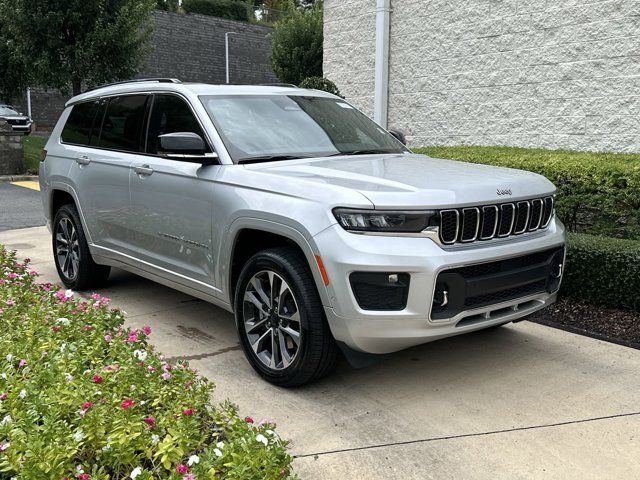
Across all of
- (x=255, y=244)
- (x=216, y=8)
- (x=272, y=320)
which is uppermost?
(x=216, y=8)

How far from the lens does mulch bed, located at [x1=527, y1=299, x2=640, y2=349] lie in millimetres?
4777

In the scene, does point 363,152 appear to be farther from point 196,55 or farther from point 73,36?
point 196,55

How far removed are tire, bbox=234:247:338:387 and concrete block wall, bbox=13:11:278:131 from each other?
108ft

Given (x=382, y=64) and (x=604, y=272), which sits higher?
(x=382, y=64)

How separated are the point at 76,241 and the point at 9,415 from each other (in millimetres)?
3642

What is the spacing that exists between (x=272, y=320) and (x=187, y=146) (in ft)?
4.08

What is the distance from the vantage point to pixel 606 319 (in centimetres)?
506

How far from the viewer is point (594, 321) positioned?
16.6 ft

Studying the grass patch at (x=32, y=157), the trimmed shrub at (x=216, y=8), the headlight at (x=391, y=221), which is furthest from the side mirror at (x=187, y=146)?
the trimmed shrub at (x=216, y=8)

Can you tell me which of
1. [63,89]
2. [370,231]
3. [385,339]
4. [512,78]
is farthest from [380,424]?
[63,89]

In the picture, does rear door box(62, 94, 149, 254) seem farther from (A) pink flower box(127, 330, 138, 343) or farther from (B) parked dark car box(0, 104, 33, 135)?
(B) parked dark car box(0, 104, 33, 135)

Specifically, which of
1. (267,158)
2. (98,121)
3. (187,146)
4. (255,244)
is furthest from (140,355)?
(98,121)

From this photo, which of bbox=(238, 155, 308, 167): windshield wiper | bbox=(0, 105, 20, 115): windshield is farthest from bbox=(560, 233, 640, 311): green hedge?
bbox=(0, 105, 20, 115): windshield

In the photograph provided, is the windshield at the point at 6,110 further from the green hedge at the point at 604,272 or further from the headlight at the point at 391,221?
the headlight at the point at 391,221
